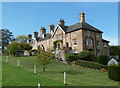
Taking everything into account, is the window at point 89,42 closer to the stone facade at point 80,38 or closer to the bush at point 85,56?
the stone facade at point 80,38

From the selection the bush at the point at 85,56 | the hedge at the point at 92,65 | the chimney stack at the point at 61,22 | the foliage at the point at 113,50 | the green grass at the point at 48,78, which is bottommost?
the green grass at the point at 48,78

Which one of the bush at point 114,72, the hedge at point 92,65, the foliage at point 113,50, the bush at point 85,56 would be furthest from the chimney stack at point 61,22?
the bush at point 114,72

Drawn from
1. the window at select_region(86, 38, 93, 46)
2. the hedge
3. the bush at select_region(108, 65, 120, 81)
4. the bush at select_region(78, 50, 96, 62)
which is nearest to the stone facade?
the window at select_region(86, 38, 93, 46)

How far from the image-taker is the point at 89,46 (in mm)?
45656

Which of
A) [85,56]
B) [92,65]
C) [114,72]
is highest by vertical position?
[85,56]

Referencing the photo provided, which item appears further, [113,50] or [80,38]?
[113,50]

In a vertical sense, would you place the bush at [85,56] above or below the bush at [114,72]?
above

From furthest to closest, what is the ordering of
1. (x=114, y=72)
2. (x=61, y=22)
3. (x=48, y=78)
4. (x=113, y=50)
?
(x=61, y=22), (x=113, y=50), (x=114, y=72), (x=48, y=78)

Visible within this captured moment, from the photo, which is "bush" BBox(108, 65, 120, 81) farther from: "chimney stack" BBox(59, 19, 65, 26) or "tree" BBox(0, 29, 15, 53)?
"tree" BBox(0, 29, 15, 53)

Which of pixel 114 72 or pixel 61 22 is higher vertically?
pixel 61 22

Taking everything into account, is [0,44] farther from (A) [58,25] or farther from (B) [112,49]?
(B) [112,49]

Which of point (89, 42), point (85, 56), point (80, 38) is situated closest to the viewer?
point (85, 56)

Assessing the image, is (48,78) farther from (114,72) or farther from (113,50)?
(113,50)

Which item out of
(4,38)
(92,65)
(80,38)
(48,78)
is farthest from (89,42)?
(4,38)
